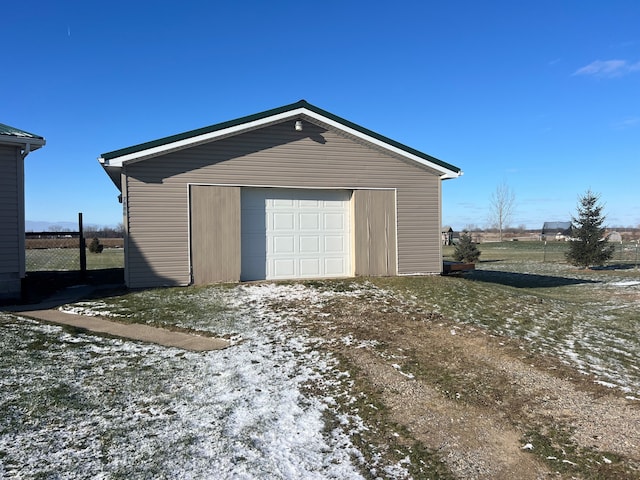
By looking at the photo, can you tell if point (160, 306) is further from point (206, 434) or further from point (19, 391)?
point (206, 434)

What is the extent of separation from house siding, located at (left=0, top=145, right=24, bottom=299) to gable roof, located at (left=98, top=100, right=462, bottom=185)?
1.70 meters

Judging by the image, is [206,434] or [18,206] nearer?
[206,434]

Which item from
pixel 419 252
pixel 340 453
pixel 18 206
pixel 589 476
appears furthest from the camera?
pixel 419 252

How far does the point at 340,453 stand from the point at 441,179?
1051 cm

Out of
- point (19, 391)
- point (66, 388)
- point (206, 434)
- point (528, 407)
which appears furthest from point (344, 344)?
point (19, 391)

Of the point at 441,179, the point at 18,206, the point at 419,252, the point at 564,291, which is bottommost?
the point at 564,291

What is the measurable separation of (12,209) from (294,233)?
638 centimetres

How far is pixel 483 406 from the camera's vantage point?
4891mm

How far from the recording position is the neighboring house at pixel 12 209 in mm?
9375

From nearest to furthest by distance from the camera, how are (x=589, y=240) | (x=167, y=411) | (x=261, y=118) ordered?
(x=167, y=411)
(x=261, y=118)
(x=589, y=240)

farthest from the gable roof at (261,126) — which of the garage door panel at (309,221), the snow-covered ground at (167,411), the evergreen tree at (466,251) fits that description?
the evergreen tree at (466,251)

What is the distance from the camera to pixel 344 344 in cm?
678

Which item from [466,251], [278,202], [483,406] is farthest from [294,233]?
[466,251]

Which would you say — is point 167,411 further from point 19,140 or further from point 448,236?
point 448,236
